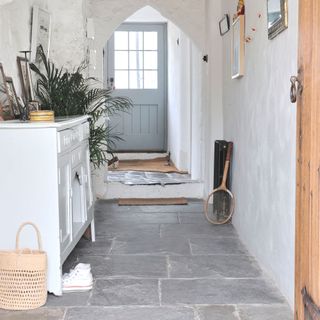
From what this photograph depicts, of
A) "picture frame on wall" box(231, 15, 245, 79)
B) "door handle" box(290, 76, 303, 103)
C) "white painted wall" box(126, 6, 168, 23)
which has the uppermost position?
"white painted wall" box(126, 6, 168, 23)

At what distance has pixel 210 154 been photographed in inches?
211

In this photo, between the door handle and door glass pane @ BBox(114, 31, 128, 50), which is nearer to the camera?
the door handle

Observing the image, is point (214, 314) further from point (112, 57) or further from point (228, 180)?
point (112, 57)

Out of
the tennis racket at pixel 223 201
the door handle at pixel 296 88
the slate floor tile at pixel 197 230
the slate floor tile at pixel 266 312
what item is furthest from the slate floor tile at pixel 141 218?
the door handle at pixel 296 88

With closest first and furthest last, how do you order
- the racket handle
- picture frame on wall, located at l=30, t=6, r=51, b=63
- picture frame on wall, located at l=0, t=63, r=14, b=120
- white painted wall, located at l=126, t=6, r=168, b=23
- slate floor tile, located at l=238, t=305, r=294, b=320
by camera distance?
slate floor tile, located at l=238, t=305, r=294, b=320 < picture frame on wall, located at l=0, t=63, r=14, b=120 < picture frame on wall, located at l=30, t=6, r=51, b=63 < the racket handle < white painted wall, located at l=126, t=6, r=168, b=23

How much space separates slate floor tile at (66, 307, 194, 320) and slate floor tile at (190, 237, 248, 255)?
42.2 inches

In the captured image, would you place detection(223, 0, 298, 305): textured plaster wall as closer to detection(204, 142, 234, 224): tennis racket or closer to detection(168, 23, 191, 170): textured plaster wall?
detection(204, 142, 234, 224): tennis racket

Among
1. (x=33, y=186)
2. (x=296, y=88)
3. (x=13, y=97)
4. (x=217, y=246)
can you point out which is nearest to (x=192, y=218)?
(x=217, y=246)

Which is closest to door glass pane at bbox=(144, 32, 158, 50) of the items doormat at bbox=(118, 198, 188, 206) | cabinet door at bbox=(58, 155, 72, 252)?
doormat at bbox=(118, 198, 188, 206)

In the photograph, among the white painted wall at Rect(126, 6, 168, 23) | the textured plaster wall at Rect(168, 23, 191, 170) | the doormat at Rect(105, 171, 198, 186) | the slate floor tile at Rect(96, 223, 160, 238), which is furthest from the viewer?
the white painted wall at Rect(126, 6, 168, 23)

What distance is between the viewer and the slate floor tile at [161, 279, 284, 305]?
279 centimetres

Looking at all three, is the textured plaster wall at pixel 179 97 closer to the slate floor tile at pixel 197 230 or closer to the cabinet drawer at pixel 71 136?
the slate floor tile at pixel 197 230

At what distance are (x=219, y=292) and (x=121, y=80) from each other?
6131mm

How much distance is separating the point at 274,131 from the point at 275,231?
55cm
